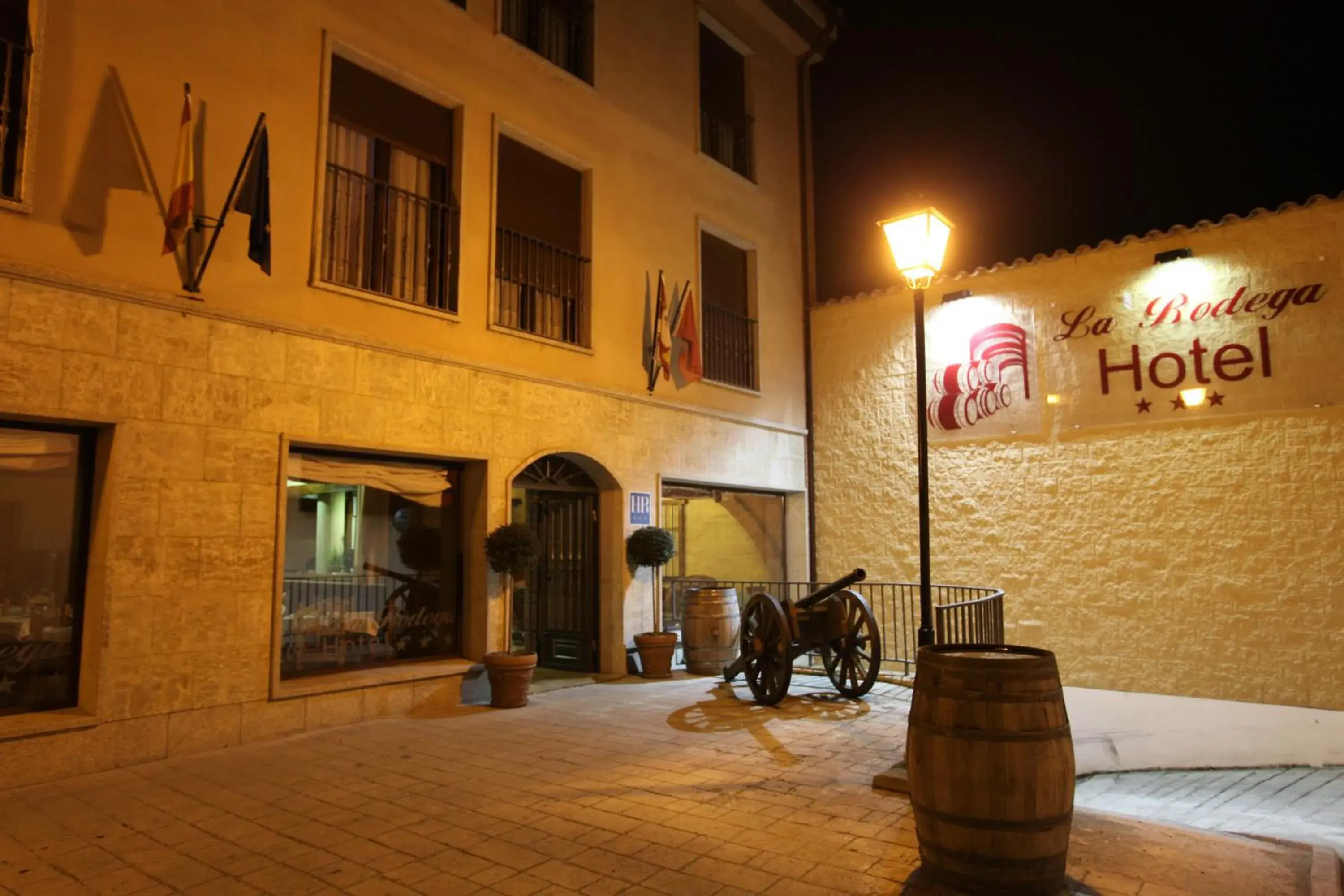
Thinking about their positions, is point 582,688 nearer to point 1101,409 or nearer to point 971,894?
point 971,894

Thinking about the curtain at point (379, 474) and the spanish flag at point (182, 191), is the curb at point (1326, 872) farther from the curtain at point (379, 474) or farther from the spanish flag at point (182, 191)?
the spanish flag at point (182, 191)

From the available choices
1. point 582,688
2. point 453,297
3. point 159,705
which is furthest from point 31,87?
point 582,688

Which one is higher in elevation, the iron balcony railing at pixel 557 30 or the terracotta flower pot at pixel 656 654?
the iron balcony railing at pixel 557 30

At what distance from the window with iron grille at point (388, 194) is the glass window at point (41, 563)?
2.57 meters

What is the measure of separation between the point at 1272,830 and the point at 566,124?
8970mm

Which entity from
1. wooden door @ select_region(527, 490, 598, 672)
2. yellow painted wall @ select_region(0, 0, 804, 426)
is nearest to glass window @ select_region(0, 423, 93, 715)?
yellow painted wall @ select_region(0, 0, 804, 426)

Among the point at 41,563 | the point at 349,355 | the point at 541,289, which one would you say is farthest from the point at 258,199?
the point at 541,289

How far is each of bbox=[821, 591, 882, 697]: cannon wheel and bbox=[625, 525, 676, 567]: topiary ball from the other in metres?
2.24

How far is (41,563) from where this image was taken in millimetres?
5652

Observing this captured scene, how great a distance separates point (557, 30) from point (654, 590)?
6.78 metres

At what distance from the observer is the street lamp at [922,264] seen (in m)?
5.73

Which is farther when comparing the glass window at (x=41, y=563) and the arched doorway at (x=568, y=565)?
the arched doorway at (x=568, y=565)

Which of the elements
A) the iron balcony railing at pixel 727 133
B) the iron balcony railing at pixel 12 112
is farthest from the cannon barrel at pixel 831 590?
the iron balcony railing at pixel 727 133

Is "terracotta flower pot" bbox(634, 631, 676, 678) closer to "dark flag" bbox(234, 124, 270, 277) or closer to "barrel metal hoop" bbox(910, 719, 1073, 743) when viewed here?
"dark flag" bbox(234, 124, 270, 277)
